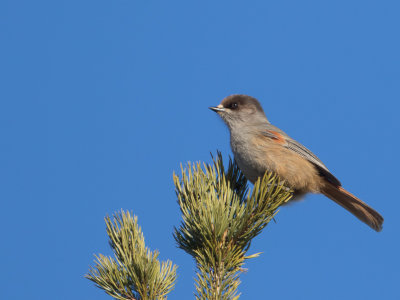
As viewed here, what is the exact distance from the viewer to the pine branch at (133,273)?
8.30 ft

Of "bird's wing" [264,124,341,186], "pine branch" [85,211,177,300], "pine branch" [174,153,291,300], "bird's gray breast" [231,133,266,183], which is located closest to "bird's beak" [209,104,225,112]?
"bird's gray breast" [231,133,266,183]

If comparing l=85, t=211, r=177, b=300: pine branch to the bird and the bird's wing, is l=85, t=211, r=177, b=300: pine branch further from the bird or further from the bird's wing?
the bird's wing

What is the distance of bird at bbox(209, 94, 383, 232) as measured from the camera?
4777 millimetres

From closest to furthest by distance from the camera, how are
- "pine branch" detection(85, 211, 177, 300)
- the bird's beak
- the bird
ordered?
"pine branch" detection(85, 211, 177, 300) → the bird → the bird's beak

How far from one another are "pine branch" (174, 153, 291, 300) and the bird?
4.08 ft

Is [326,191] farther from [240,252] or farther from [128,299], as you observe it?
[128,299]

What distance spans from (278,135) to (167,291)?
3.03 m

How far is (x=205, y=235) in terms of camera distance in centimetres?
279

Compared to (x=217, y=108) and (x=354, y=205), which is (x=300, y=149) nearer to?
(x=354, y=205)

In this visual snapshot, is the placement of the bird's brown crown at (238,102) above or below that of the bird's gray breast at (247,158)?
above

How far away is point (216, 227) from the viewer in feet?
9.12

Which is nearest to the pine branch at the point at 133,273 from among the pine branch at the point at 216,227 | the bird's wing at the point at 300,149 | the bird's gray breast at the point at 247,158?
the pine branch at the point at 216,227

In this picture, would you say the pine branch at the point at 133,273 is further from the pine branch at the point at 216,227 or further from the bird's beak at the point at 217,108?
the bird's beak at the point at 217,108

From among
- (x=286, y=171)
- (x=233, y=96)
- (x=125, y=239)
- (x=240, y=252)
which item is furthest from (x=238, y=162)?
(x=125, y=239)
